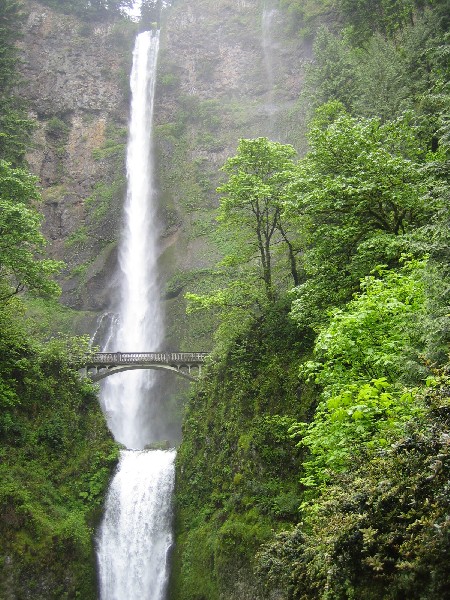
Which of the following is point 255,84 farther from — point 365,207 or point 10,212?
point 365,207

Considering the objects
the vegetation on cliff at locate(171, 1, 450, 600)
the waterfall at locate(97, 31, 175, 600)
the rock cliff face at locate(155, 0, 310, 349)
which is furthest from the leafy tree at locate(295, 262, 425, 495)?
the rock cliff face at locate(155, 0, 310, 349)

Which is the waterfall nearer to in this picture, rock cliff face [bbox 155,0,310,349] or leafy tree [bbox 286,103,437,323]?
rock cliff face [bbox 155,0,310,349]

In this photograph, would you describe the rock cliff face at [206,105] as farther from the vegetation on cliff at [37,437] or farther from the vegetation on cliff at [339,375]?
the vegetation on cliff at [339,375]

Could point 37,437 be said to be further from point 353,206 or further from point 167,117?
point 167,117

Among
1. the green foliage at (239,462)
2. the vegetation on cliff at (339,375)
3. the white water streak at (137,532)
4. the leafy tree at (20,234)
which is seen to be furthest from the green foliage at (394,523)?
the leafy tree at (20,234)

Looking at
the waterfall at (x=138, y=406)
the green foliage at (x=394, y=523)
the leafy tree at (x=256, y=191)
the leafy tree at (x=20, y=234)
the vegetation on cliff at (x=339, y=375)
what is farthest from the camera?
the waterfall at (x=138, y=406)

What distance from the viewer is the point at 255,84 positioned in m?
51.9

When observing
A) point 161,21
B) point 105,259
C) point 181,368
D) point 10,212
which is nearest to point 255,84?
point 161,21

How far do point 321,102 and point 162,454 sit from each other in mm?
19666

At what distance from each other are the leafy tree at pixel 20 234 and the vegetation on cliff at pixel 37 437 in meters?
0.04

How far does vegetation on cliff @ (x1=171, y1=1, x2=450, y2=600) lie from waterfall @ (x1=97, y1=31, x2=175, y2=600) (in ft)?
6.61

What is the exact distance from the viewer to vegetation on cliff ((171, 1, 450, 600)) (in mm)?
4605

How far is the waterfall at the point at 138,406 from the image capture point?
19453mm

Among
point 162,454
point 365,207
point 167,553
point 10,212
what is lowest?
point 167,553
